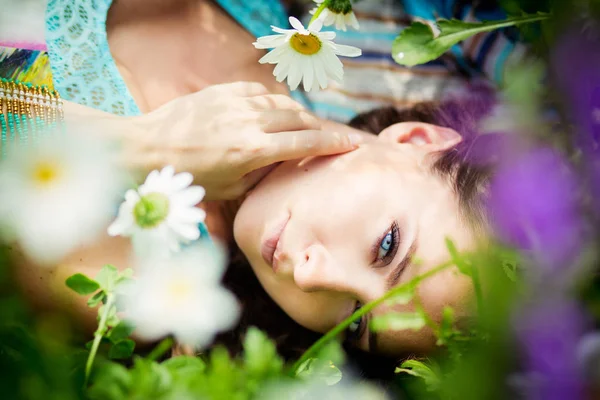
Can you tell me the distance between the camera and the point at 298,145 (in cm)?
A: 82

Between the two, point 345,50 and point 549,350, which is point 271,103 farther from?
point 549,350

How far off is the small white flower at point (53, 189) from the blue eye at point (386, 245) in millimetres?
361

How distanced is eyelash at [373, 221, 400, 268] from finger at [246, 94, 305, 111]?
282 millimetres

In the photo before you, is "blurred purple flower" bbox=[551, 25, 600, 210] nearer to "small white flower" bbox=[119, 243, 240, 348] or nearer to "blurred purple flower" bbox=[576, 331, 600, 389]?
"blurred purple flower" bbox=[576, 331, 600, 389]

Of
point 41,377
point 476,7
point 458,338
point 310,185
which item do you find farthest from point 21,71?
point 476,7

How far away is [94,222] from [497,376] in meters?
0.63

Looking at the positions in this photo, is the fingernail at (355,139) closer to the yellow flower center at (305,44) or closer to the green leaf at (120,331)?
the yellow flower center at (305,44)

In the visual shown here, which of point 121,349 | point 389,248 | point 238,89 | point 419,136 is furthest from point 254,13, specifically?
point 121,349

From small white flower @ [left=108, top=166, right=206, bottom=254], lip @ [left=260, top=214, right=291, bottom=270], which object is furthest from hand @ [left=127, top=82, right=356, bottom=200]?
small white flower @ [left=108, top=166, right=206, bottom=254]

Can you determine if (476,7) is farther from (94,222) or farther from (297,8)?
(94,222)

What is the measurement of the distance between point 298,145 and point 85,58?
433 mm

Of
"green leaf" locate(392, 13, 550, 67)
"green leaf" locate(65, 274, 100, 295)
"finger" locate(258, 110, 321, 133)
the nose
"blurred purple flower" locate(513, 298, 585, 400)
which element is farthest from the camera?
"finger" locate(258, 110, 321, 133)

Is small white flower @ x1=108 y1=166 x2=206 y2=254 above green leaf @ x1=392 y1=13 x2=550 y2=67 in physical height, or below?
below

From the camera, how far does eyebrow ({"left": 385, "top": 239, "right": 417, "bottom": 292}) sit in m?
0.75
